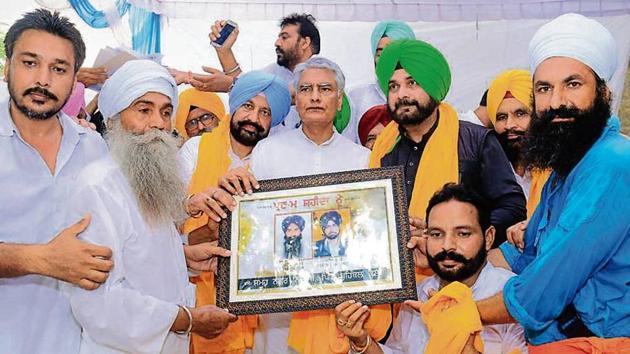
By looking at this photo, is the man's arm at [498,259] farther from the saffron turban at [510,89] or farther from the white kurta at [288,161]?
the saffron turban at [510,89]

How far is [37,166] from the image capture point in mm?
2730

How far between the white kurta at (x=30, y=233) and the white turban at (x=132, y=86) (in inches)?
20.3

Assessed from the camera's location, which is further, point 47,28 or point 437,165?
point 437,165

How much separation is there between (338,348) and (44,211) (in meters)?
1.42

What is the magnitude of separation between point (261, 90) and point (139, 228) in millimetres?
1785

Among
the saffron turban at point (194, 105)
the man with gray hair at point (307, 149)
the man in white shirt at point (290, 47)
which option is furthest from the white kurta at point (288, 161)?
the man in white shirt at point (290, 47)

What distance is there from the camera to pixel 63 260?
94.3 inches

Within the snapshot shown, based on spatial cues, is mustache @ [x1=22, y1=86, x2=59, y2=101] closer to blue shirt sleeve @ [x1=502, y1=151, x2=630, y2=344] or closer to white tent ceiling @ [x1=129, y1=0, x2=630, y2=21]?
blue shirt sleeve @ [x1=502, y1=151, x2=630, y2=344]

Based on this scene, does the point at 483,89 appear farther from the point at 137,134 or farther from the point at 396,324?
the point at 137,134

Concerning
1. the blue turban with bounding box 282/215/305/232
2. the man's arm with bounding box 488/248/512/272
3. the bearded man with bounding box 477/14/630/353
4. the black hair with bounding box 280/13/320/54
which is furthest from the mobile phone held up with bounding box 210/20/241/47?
the bearded man with bounding box 477/14/630/353

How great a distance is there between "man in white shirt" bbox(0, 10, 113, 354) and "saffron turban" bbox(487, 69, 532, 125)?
2.65 m

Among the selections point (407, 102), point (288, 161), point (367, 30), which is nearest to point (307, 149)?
point (288, 161)

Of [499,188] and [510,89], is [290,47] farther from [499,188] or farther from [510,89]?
[499,188]

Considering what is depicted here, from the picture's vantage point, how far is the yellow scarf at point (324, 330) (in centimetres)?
316
